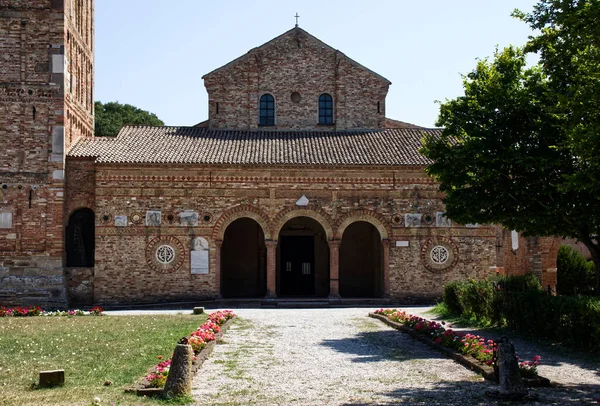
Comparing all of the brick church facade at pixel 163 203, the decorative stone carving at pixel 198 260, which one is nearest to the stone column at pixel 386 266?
the brick church facade at pixel 163 203

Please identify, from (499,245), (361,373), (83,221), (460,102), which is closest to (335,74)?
(499,245)

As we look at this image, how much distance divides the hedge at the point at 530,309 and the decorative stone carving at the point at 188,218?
32.9 ft

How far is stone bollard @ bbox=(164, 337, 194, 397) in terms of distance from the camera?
927 centimetres

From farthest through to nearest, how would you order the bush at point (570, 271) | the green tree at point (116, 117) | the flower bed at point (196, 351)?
the green tree at point (116, 117), the bush at point (570, 271), the flower bed at point (196, 351)

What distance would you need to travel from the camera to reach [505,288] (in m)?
18.2

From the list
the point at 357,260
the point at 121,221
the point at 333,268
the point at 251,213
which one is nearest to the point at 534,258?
Answer: the point at 357,260

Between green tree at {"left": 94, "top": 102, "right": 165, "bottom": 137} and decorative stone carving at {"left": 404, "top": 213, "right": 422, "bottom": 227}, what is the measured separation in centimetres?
3287

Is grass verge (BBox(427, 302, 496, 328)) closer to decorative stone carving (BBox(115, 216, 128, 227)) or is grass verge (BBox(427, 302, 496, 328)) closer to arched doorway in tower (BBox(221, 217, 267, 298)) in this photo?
arched doorway in tower (BBox(221, 217, 267, 298))

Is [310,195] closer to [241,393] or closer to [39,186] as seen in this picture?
[39,186]

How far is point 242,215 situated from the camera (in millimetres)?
27219

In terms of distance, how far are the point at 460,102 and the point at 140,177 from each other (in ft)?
45.2

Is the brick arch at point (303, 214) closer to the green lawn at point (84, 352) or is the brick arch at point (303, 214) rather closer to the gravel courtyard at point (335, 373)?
the green lawn at point (84, 352)

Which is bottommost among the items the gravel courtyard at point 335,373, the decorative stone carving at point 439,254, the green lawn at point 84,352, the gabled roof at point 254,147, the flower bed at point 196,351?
the gravel courtyard at point 335,373

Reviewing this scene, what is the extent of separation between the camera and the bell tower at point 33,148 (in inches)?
1019
